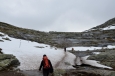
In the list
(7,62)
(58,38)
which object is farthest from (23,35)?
(7,62)

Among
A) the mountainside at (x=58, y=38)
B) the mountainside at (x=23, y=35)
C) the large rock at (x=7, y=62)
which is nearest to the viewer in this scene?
the large rock at (x=7, y=62)

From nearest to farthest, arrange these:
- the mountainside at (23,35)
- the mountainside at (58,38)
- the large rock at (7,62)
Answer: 1. the large rock at (7,62)
2. the mountainside at (23,35)
3. the mountainside at (58,38)

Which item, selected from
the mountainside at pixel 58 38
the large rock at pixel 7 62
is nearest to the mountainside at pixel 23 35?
the mountainside at pixel 58 38

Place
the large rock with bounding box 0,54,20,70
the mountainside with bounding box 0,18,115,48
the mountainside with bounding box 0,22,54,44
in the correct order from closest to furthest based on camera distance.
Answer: the large rock with bounding box 0,54,20,70 → the mountainside with bounding box 0,22,54,44 → the mountainside with bounding box 0,18,115,48

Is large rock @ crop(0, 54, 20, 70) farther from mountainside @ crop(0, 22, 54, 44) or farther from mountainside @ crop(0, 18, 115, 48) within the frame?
mountainside @ crop(0, 18, 115, 48)

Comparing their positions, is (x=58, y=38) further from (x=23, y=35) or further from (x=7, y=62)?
(x=7, y=62)

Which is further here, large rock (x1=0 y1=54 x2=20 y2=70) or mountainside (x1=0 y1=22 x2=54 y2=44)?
mountainside (x1=0 y1=22 x2=54 y2=44)

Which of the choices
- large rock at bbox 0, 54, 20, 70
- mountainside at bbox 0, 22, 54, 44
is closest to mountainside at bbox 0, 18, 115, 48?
mountainside at bbox 0, 22, 54, 44

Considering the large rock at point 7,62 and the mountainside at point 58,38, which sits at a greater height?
the mountainside at point 58,38

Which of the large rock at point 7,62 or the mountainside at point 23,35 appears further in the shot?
the mountainside at point 23,35

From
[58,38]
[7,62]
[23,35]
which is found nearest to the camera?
[7,62]

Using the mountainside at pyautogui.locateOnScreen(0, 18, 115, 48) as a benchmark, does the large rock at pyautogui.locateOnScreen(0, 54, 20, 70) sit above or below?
below

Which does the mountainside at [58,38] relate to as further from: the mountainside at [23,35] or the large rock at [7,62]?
the large rock at [7,62]

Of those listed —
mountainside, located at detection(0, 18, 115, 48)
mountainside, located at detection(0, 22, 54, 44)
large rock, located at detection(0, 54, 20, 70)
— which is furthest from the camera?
mountainside, located at detection(0, 18, 115, 48)
